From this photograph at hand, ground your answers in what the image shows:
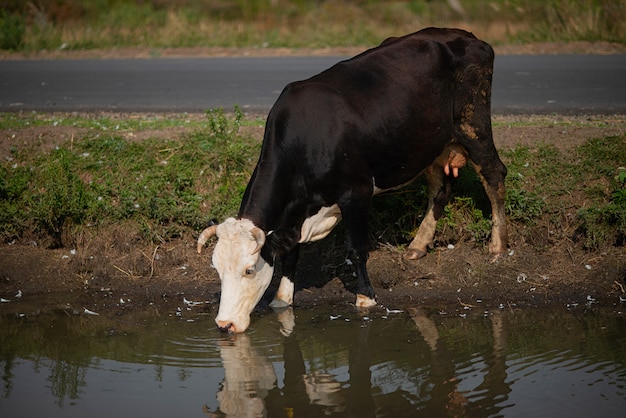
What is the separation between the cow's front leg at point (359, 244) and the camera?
7953 millimetres

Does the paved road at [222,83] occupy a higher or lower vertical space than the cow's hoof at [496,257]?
higher

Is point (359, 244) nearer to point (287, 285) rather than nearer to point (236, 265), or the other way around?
point (287, 285)

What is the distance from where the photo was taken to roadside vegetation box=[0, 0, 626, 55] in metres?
19.8

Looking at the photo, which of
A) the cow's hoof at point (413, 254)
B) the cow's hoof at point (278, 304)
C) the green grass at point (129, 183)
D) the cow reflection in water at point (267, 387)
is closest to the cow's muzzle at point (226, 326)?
the cow reflection in water at point (267, 387)

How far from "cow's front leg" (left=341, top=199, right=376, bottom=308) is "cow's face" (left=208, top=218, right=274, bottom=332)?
109 centimetres

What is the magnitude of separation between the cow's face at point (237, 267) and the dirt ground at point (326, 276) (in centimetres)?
131

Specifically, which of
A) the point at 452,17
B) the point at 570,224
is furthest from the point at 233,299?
the point at 452,17

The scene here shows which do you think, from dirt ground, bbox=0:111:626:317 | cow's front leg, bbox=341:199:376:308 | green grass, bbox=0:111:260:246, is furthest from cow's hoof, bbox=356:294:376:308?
green grass, bbox=0:111:260:246

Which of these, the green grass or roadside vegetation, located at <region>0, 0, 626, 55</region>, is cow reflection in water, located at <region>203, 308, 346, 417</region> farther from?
roadside vegetation, located at <region>0, 0, 626, 55</region>

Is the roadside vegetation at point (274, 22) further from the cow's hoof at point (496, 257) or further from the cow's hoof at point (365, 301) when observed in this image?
the cow's hoof at point (365, 301)

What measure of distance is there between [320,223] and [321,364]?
1498mm

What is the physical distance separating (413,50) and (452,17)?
→ 17380 millimetres

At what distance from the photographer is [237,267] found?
278 inches

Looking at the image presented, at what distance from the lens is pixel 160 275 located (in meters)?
9.30
